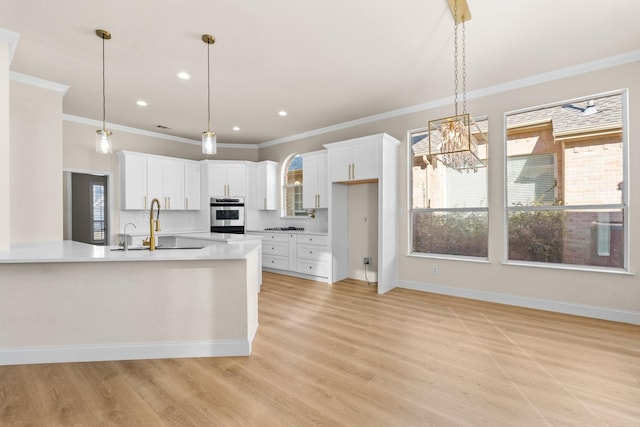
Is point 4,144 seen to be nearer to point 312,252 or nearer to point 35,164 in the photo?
point 35,164

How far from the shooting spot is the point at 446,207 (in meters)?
4.68

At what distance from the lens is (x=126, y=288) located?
2.57m

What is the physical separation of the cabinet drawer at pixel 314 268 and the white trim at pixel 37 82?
14.0 feet

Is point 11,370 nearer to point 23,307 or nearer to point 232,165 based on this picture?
point 23,307

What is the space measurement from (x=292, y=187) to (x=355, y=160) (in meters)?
2.08

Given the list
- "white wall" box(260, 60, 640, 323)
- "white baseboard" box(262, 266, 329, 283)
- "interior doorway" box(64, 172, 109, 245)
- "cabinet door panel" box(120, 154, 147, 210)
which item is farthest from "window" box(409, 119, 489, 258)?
"interior doorway" box(64, 172, 109, 245)

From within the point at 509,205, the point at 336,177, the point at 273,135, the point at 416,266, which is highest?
the point at 273,135

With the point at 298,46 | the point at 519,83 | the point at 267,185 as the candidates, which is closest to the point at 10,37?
the point at 298,46

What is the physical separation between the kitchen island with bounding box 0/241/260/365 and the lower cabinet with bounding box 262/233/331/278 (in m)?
2.81

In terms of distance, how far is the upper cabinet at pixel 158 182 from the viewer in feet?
18.4

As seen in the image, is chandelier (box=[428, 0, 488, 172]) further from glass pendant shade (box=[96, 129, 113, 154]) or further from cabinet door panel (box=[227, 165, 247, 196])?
cabinet door panel (box=[227, 165, 247, 196])

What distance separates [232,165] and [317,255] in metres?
2.83

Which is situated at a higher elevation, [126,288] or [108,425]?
[126,288]

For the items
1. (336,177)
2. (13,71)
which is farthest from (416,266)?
(13,71)
